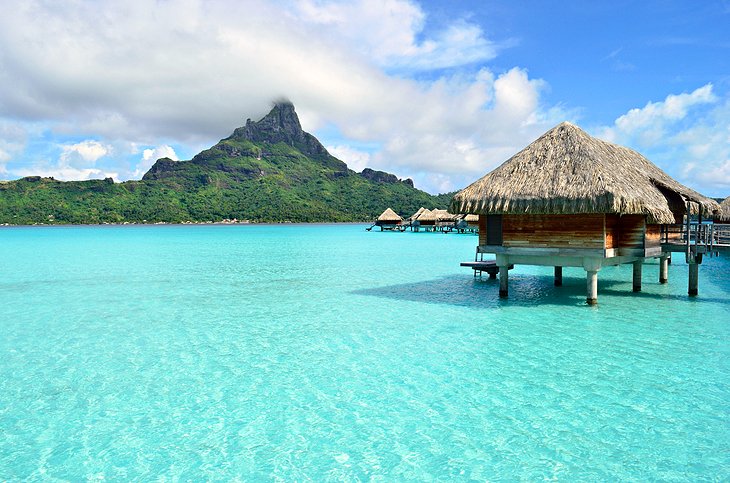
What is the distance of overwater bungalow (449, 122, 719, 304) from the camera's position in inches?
569

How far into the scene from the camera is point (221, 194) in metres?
158

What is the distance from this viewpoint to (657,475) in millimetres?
5633

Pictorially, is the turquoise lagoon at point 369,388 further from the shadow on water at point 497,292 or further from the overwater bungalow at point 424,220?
the overwater bungalow at point 424,220

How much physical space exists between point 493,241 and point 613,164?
4.54 metres

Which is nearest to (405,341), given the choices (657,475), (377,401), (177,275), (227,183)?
(377,401)

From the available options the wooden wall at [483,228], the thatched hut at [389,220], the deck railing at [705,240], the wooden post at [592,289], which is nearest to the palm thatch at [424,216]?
the thatched hut at [389,220]

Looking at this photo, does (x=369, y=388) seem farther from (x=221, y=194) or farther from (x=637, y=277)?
(x=221, y=194)

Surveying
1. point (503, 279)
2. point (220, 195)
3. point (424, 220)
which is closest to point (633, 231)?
point (503, 279)

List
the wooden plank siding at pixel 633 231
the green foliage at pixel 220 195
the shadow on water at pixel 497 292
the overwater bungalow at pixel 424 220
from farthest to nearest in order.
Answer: the green foliage at pixel 220 195
the overwater bungalow at pixel 424 220
the shadow on water at pixel 497 292
the wooden plank siding at pixel 633 231

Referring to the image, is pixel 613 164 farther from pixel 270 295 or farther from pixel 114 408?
pixel 114 408

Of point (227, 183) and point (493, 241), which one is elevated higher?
point (227, 183)

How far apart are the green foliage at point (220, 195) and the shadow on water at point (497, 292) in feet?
408

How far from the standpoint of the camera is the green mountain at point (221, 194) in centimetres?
14012

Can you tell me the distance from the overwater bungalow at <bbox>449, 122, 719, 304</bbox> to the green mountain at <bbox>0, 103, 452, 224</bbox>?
129 meters
